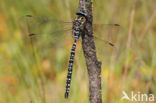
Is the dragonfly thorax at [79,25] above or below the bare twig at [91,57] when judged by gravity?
above

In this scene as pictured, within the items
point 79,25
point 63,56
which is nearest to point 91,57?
point 79,25

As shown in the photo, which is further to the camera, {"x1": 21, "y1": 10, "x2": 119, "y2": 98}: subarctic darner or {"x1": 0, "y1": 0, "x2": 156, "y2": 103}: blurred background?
{"x1": 0, "y1": 0, "x2": 156, "y2": 103}: blurred background

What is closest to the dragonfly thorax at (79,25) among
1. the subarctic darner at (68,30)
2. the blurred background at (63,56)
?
the subarctic darner at (68,30)

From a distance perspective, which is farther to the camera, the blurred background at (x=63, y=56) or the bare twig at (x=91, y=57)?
the blurred background at (x=63, y=56)

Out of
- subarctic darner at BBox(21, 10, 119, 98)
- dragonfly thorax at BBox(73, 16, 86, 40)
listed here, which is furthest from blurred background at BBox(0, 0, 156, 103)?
dragonfly thorax at BBox(73, 16, 86, 40)

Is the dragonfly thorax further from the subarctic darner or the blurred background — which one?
the blurred background

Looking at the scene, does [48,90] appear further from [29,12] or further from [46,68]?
[29,12]

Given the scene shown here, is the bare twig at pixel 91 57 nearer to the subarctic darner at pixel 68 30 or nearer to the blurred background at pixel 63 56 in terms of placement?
the subarctic darner at pixel 68 30

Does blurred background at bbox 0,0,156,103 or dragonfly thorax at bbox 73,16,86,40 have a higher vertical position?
dragonfly thorax at bbox 73,16,86,40
